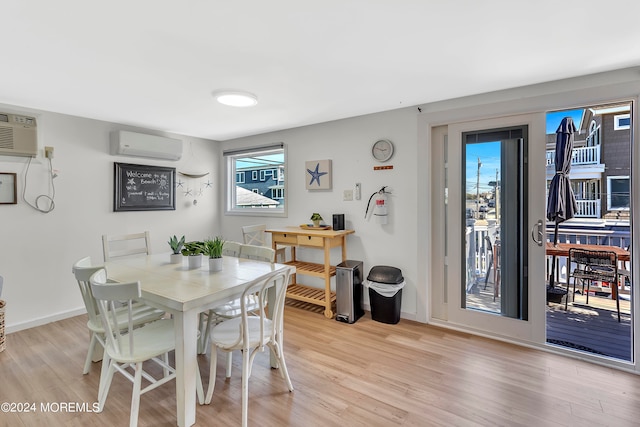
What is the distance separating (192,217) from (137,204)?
0.77 m

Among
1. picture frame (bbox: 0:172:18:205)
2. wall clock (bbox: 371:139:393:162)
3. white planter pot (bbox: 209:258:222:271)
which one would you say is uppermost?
wall clock (bbox: 371:139:393:162)

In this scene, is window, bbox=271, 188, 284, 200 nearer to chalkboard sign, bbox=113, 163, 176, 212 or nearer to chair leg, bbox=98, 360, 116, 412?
chalkboard sign, bbox=113, 163, 176, 212

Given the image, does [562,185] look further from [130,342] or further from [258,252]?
[130,342]

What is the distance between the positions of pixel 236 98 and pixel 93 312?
6.28ft

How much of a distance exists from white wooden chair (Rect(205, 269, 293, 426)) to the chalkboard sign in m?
2.55

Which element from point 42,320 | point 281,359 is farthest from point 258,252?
point 42,320

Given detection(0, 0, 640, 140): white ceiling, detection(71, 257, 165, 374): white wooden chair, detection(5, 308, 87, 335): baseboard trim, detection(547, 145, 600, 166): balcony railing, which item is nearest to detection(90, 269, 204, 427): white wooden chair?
detection(71, 257, 165, 374): white wooden chair

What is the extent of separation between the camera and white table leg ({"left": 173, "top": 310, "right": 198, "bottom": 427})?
159 centimetres

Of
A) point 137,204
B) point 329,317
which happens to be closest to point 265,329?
point 329,317

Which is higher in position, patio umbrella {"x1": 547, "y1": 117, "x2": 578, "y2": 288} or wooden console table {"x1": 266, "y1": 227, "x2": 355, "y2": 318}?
patio umbrella {"x1": 547, "y1": 117, "x2": 578, "y2": 288}

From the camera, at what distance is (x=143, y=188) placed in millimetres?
3822

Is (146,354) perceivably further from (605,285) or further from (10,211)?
(605,285)

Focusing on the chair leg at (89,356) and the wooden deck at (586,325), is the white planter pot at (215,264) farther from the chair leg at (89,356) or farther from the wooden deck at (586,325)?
the wooden deck at (586,325)

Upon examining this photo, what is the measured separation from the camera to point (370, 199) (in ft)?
11.0
